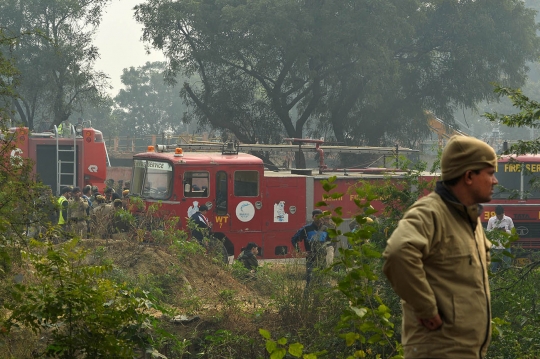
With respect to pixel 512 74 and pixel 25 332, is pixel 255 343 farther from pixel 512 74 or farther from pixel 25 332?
pixel 512 74

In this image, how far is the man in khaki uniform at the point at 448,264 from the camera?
137 inches

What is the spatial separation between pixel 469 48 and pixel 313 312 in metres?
26.3

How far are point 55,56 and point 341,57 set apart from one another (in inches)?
493

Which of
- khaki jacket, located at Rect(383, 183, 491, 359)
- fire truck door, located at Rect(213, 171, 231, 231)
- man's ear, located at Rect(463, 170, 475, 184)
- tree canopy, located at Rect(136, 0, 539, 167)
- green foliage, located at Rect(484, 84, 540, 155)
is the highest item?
tree canopy, located at Rect(136, 0, 539, 167)

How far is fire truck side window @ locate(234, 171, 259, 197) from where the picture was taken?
60.3 feet

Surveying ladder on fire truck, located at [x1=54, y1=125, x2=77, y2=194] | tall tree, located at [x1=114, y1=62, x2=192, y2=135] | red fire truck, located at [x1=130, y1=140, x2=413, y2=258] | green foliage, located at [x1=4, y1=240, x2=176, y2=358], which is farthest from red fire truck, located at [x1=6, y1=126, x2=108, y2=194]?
tall tree, located at [x1=114, y1=62, x2=192, y2=135]

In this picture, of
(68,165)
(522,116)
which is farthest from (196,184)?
(522,116)

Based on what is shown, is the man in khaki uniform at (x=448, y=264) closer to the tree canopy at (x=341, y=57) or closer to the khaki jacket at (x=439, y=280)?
the khaki jacket at (x=439, y=280)

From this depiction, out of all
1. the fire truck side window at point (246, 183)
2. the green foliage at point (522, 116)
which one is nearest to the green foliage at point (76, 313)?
the green foliage at point (522, 116)

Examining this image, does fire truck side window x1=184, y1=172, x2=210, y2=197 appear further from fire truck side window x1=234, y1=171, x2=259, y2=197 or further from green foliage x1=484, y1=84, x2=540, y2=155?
green foliage x1=484, y1=84, x2=540, y2=155

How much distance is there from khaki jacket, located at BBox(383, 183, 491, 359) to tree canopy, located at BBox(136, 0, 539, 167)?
27859mm

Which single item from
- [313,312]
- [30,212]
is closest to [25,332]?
[30,212]

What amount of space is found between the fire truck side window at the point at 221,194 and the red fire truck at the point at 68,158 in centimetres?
919

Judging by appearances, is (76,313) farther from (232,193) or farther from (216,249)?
(232,193)
